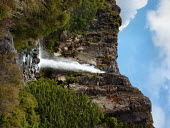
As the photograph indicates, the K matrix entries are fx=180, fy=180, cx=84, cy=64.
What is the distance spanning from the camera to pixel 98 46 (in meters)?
42.3

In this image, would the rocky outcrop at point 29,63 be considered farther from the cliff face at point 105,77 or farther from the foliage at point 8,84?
the foliage at point 8,84

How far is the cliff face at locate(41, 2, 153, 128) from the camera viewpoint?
25719mm

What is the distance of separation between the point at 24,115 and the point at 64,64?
17.7 metres

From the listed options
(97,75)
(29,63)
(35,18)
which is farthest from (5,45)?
(97,75)

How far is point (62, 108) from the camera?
23.0m

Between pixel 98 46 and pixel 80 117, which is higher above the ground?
pixel 98 46

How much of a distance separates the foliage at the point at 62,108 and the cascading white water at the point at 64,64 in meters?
8.72

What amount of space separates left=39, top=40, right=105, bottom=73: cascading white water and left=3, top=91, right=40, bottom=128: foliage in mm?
11768

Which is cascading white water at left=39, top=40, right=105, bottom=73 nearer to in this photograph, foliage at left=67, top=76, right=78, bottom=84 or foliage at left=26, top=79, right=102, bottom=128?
foliage at left=67, top=76, right=78, bottom=84

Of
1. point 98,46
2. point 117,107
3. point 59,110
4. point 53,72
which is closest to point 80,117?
point 59,110

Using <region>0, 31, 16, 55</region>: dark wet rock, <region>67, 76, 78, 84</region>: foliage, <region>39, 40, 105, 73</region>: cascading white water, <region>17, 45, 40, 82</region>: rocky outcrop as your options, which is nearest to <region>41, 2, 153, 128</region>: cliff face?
<region>67, 76, 78, 84</region>: foliage

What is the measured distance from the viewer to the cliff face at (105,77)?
84.4 ft

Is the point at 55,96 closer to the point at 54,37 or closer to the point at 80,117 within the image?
the point at 80,117

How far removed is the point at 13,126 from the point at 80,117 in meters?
9.01
